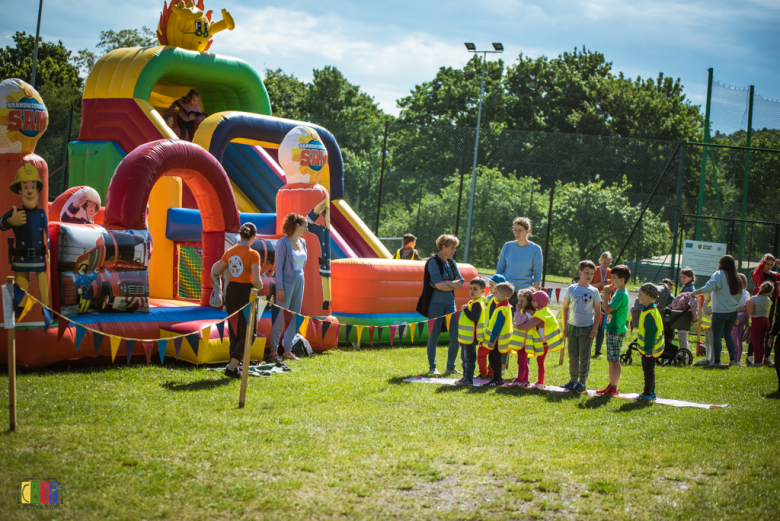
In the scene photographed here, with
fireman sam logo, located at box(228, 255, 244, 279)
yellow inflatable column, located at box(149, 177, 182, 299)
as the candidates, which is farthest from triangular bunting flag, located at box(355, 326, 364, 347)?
fireman sam logo, located at box(228, 255, 244, 279)

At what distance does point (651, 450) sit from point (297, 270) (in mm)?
4328

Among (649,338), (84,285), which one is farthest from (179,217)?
(649,338)

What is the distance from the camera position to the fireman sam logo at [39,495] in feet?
11.2

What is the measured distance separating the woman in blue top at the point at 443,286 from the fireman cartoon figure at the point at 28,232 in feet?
12.8

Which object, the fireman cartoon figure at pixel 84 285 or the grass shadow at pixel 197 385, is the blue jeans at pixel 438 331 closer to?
the grass shadow at pixel 197 385

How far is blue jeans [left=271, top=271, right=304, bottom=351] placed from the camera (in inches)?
301

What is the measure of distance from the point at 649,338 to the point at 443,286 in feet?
7.08

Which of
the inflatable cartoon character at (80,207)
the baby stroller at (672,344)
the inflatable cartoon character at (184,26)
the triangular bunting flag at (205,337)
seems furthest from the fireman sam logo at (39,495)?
the inflatable cartoon character at (184,26)

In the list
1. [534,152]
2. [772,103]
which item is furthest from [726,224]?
[534,152]

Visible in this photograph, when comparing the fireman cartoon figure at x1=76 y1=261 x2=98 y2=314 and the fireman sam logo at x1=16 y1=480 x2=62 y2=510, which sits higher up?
the fireman cartoon figure at x1=76 y1=261 x2=98 y2=314

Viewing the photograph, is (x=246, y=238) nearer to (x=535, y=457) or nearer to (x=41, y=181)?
(x=41, y=181)

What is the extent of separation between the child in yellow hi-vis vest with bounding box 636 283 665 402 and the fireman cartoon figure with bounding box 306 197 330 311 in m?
4.09

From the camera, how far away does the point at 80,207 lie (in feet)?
27.7

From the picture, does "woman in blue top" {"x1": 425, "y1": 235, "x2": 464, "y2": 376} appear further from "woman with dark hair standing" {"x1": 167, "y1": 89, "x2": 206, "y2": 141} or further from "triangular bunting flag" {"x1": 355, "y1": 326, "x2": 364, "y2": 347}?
"woman with dark hair standing" {"x1": 167, "y1": 89, "x2": 206, "y2": 141}
